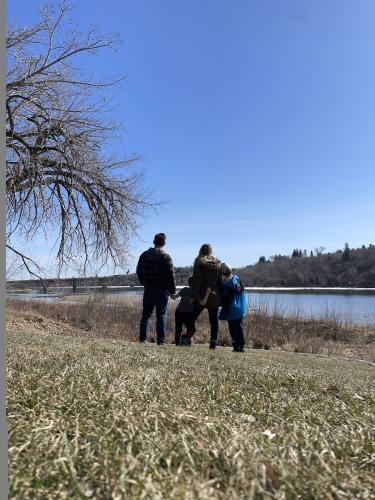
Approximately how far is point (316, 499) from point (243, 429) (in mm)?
618

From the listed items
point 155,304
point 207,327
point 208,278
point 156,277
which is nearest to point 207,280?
point 208,278

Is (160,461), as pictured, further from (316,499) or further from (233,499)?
(316,499)

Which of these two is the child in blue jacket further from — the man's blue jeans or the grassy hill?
the grassy hill

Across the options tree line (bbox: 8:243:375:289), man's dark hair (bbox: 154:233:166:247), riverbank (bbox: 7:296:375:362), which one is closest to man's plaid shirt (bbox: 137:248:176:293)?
man's dark hair (bbox: 154:233:166:247)

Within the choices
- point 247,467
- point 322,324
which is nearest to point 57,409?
point 247,467

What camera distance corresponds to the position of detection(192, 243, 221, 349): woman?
9352 millimetres

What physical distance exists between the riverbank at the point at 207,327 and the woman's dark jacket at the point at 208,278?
8417mm

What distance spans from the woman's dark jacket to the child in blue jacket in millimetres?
273

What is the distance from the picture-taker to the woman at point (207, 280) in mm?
9352

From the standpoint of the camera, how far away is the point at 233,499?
4.78ft

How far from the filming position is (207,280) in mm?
9531

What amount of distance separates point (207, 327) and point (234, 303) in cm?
1272

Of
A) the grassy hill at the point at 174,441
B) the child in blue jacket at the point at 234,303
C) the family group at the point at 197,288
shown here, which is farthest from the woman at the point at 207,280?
the grassy hill at the point at 174,441

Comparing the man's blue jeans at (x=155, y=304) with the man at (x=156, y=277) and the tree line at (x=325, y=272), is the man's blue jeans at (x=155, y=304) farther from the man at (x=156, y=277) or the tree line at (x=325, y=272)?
the tree line at (x=325, y=272)
